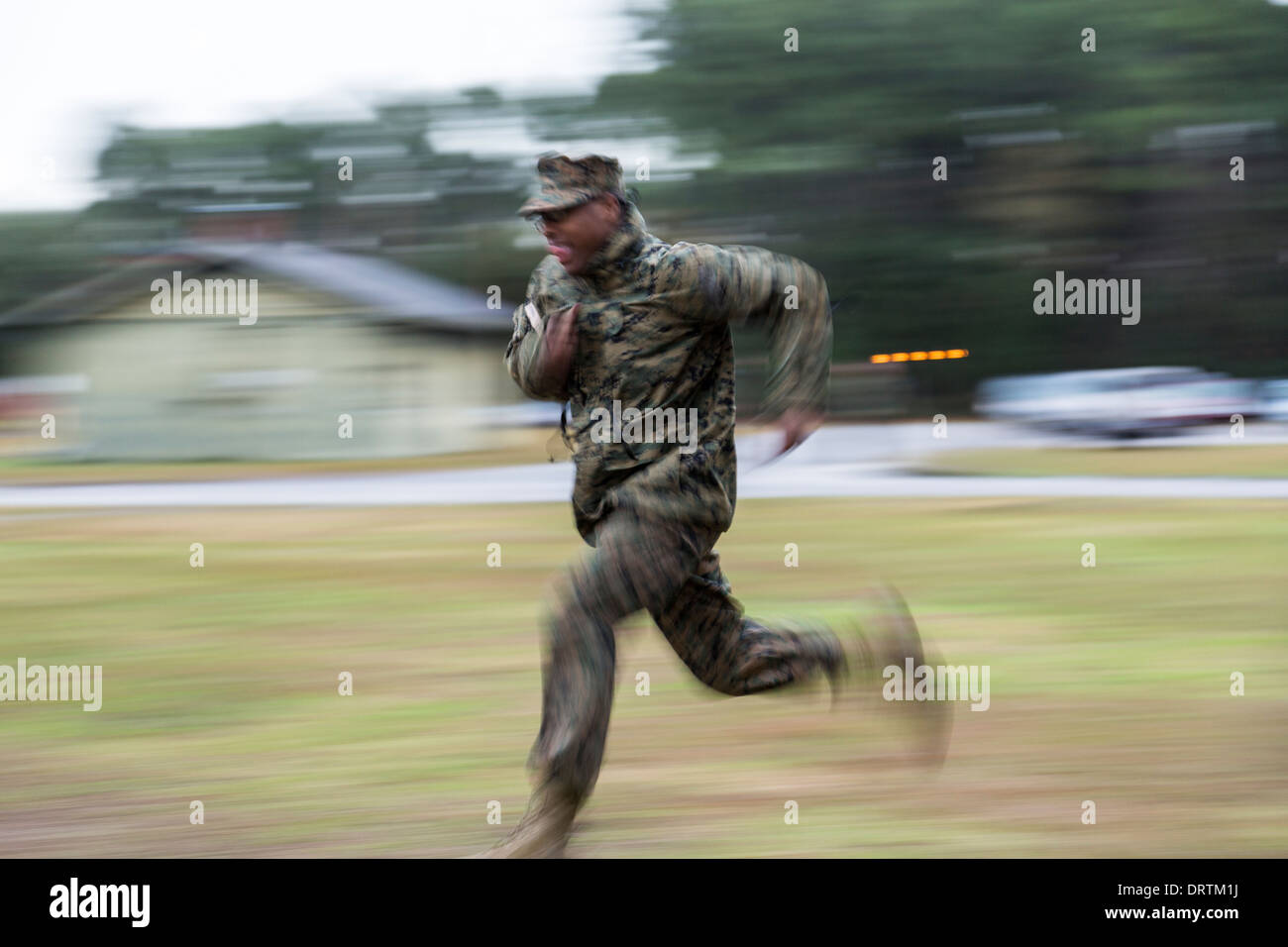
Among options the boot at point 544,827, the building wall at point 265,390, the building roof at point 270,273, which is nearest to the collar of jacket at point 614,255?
the boot at point 544,827

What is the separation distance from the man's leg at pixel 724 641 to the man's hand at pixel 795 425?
0.45 meters

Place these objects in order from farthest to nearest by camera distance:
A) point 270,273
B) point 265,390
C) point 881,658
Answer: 1. point 270,273
2. point 265,390
3. point 881,658

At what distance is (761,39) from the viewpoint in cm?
3097

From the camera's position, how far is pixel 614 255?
4410 mm

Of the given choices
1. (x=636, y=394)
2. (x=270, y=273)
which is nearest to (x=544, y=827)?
(x=636, y=394)

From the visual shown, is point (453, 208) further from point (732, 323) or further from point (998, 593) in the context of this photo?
point (732, 323)

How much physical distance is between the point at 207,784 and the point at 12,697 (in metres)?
1.93

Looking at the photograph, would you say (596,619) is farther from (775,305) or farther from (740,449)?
(740,449)

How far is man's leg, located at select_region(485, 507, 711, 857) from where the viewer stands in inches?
171

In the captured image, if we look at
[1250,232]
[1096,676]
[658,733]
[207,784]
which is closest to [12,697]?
[207,784]

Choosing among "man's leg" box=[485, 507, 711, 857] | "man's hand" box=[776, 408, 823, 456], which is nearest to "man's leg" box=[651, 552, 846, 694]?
"man's leg" box=[485, 507, 711, 857]

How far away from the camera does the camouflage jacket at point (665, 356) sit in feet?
14.5

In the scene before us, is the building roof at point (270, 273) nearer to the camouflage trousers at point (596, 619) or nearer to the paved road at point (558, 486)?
the paved road at point (558, 486)

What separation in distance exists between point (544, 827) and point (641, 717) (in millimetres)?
2115
